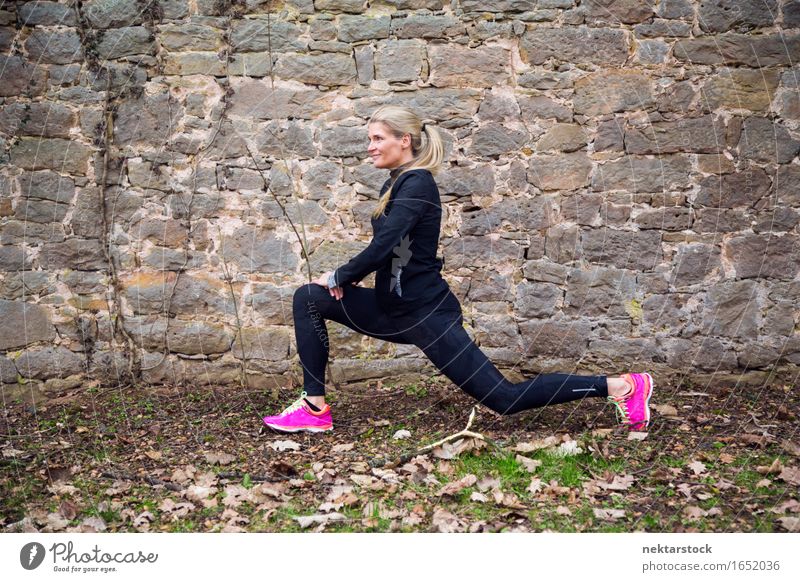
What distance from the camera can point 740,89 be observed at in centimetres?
464

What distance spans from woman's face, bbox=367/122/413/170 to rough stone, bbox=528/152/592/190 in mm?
1261

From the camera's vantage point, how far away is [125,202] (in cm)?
486

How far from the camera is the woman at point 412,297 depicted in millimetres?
3652

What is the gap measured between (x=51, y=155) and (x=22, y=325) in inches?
43.6

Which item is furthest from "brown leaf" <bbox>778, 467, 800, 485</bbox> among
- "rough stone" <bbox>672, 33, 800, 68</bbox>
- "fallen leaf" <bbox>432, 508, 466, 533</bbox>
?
A: "rough stone" <bbox>672, 33, 800, 68</bbox>

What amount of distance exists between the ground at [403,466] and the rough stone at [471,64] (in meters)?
1.97

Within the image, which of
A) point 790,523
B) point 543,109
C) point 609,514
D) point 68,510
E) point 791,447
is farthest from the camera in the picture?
point 543,109

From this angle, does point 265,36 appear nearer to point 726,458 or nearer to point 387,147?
point 387,147

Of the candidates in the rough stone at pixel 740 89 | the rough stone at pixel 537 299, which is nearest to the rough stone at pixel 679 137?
the rough stone at pixel 740 89

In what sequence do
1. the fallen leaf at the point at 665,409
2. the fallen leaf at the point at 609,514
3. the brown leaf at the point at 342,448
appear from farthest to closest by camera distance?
the fallen leaf at the point at 665,409
the brown leaf at the point at 342,448
the fallen leaf at the point at 609,514

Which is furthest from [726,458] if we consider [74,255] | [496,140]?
[74,255]

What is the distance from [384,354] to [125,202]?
1937mm

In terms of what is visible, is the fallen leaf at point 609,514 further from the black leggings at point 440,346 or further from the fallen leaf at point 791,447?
the fallen leaf at point 791,447

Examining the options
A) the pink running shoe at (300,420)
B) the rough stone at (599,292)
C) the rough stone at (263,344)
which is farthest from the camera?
the rough stone at (263,344)
